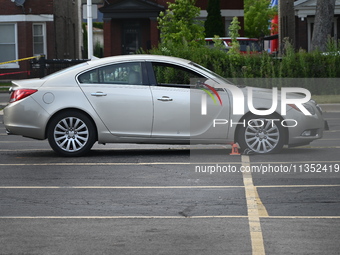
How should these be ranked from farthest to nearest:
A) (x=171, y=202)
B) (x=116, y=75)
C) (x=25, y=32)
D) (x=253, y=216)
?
(x=25, y=32)
(x=116, y=75)
(x=171, y=202)
(x=253, y=216)

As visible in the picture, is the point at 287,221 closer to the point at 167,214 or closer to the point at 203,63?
the point at 167,214

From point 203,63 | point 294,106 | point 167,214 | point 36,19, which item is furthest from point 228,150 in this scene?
point 36,19

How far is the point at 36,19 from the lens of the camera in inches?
1587

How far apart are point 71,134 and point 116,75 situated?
3.90 feet

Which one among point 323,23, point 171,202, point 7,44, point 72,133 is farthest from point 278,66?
point 7,44

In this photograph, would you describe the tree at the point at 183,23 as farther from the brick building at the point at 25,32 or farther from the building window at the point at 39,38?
the building window at the point at 39,38

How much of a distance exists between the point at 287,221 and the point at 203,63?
58.6 ft

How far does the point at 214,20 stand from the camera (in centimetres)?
4462

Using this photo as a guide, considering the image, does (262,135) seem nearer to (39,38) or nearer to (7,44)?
(7,44)

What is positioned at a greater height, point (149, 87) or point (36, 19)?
point (36, 19)

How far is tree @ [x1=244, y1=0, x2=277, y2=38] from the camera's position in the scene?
82312 mm

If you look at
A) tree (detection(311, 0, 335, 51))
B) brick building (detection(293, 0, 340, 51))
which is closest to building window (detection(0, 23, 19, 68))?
brick building (detection(293, 0, 340, 51))

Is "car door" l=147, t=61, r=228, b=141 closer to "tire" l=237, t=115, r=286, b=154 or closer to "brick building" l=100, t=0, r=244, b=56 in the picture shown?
"tire" l=237, t=115, r=286, b=154

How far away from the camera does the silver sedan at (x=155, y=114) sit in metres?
12.4
